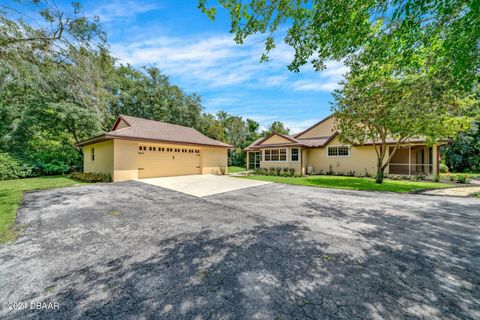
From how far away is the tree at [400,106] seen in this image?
704cm

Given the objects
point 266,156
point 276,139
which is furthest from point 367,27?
point 266,156

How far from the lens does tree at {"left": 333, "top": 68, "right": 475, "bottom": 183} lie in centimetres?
704

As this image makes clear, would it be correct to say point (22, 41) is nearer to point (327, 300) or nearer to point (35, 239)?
point (35, 239)

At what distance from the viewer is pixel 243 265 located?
3027 mm

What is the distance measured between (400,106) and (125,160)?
1439 cm

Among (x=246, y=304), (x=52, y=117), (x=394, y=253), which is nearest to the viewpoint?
(x=246, y=304)

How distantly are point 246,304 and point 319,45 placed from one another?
5.55 meters

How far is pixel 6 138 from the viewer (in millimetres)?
15547

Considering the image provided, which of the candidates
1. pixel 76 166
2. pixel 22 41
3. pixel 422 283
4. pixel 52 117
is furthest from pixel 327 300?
pixel 52 117

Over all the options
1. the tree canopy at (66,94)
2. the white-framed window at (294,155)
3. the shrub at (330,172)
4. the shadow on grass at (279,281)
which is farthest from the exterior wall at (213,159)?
the shadow on grass at (279,281)

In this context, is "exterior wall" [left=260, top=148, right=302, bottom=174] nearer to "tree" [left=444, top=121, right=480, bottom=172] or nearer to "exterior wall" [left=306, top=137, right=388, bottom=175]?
"exterior wall" [left=306, top=137, right=388, bottom=175]

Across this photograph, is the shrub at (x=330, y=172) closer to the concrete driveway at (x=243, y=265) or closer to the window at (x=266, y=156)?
the window at (x=266, y=156)

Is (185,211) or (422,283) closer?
(422,283)

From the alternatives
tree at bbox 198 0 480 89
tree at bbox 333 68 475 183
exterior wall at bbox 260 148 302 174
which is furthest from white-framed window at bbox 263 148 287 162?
tree at bbox 198 0 480 89
